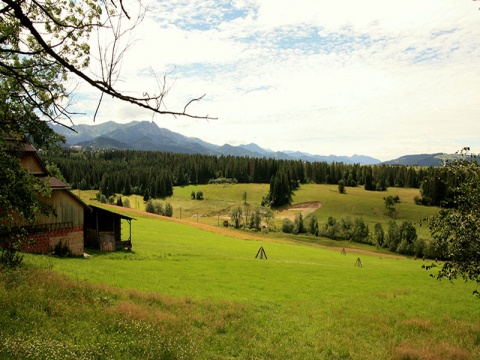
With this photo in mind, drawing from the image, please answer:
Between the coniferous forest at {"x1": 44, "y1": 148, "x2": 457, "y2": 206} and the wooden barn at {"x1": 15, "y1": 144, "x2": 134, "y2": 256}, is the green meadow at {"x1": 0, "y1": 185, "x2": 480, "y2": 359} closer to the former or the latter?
the wooden barn at {"x1": 15, "y1": 144, "x2": 134, "y2": 256}

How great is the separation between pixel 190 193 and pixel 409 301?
143m

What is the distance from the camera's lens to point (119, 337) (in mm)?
11625

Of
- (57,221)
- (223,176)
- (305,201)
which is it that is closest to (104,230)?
(57,221)

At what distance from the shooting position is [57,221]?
31406 millimetres

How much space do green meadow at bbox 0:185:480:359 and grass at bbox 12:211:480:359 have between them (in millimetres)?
64

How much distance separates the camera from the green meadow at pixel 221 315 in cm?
1119

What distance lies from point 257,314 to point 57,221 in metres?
23.1

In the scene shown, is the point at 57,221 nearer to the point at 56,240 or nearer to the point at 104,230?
the point at 56,240

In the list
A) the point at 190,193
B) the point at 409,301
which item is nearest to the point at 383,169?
the point at 190,193

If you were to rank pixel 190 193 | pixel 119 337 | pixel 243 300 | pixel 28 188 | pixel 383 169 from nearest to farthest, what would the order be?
pixel 119 337
pixel 28 188
pixel 243 300
pixel 190 193
pixel 383 169

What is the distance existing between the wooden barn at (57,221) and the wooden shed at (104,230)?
6.25m

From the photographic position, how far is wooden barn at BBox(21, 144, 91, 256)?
29406 mm

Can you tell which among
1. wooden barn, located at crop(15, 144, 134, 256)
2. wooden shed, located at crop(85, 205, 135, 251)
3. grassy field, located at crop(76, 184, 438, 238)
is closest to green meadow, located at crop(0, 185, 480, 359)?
wooden barn, located at crop(15, 144, 134, 256)

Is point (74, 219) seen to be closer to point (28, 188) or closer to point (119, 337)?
point (28, 188)
